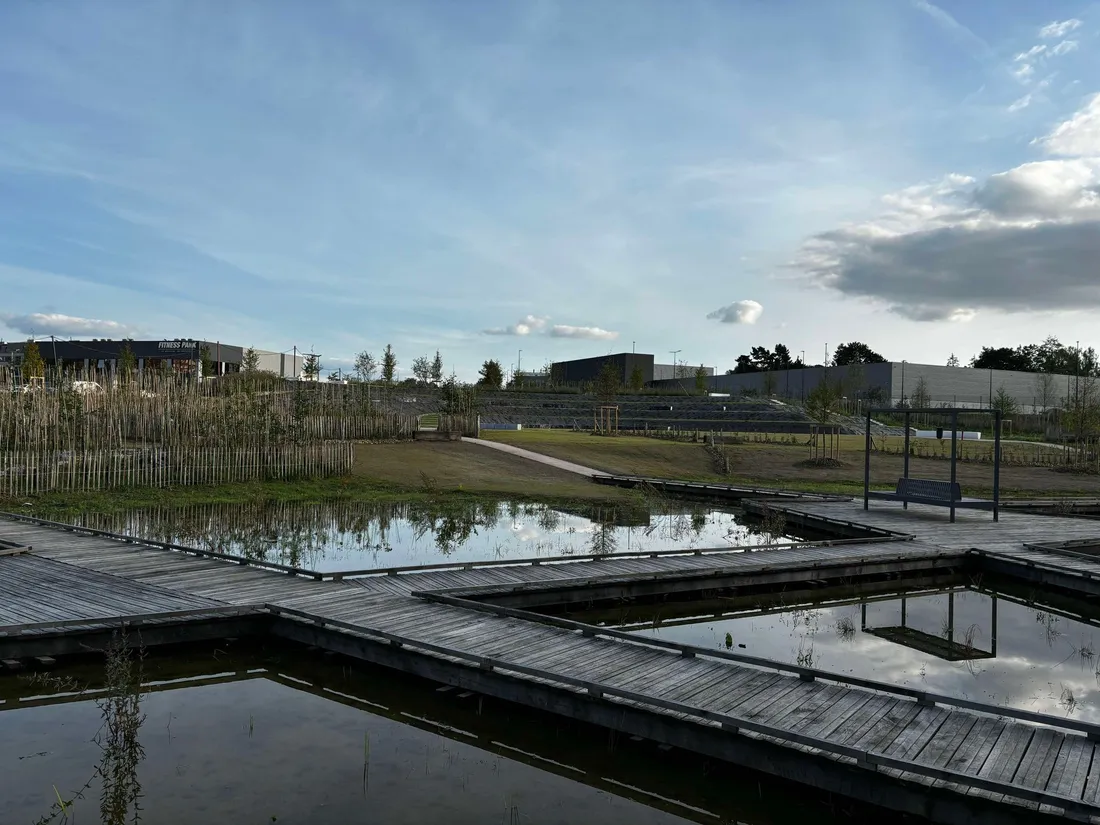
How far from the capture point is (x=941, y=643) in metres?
9.84

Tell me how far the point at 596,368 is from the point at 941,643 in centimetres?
7219

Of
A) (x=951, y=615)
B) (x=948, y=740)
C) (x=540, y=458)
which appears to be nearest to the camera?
(x=948, y=740)

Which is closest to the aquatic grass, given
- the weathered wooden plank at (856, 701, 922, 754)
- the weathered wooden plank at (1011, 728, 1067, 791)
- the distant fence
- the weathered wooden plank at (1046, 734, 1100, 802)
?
the weathered wooden plank at (856, 701, 922, 754)

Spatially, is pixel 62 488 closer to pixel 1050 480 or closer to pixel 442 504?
pixel 442 504

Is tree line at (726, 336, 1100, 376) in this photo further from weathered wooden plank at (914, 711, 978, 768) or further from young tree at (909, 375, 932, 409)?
weathered wooden plank at (914, 711, 978, 768)

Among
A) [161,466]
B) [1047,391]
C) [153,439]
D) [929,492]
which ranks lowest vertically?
[161,466]

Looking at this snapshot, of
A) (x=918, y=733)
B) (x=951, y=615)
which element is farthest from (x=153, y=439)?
(x=918, y=733)

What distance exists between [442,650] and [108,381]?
19.0m

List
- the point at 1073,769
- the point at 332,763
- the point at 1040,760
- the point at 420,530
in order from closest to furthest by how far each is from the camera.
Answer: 1. the point at 1073,769
2. the point at 1040,760
3. the point at 332,763
4. the point at 420,530

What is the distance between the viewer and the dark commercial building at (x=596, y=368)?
256 feet

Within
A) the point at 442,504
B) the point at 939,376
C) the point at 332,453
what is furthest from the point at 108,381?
the point at 939,376

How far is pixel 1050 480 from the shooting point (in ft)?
87.8

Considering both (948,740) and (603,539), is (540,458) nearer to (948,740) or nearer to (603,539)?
(603,539)

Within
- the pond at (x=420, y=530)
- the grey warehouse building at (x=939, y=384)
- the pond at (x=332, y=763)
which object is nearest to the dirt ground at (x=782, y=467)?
the pond at (x=420, y=530)
